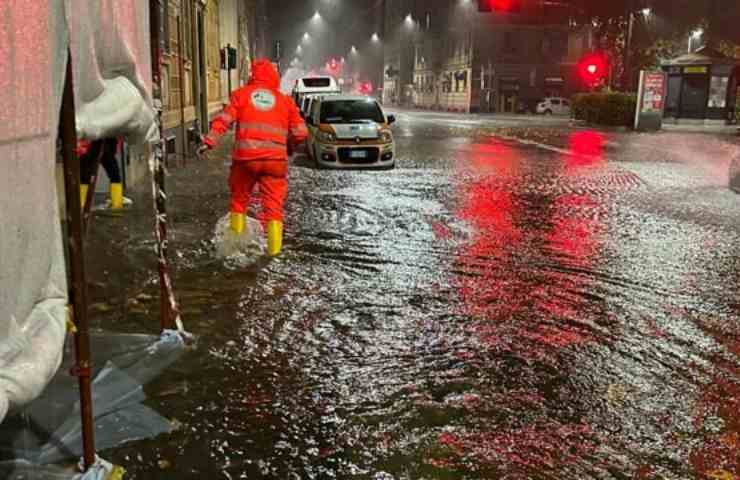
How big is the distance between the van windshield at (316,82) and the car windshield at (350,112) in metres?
15.9

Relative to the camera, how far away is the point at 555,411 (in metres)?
4.25

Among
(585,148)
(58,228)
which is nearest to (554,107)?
(585,148)

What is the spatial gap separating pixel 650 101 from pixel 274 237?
95.3 feet

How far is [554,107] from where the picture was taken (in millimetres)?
57812

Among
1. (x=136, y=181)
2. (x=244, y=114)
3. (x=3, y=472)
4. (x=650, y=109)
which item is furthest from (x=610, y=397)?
(x=650, y=109)

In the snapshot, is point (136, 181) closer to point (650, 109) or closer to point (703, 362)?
point (703, 362)

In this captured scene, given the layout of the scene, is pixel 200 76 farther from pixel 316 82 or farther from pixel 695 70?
pixel 695 70

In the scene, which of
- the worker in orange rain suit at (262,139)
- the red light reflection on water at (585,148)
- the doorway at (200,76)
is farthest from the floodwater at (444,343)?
the doorway at (200,76)

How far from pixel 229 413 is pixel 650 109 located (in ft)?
107

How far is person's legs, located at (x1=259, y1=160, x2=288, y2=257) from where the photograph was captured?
7.60 meters

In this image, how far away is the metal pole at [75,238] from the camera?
282 centimetres

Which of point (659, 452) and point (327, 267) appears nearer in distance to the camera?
point (659, 452)

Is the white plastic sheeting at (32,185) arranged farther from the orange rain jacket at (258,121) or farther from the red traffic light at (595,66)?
the red traffic light at (595,66)

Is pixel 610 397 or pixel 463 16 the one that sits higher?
pixel 463 16
